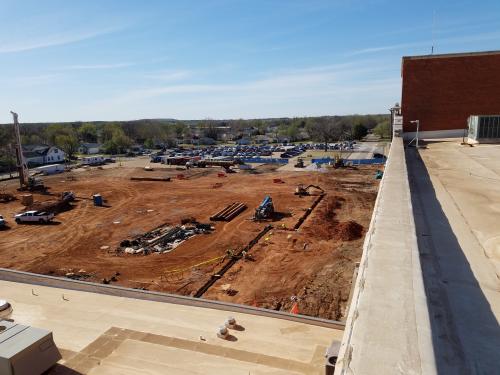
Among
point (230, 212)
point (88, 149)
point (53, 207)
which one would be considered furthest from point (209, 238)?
point (88, 149)

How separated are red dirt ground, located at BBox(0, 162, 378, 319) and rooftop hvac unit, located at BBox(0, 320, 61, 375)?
31.5ft

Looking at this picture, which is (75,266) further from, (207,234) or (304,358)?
(304,358)

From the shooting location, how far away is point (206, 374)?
6594 millimetres

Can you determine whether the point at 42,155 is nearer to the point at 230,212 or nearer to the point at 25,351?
the point at 230,212

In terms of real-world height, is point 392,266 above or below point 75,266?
above

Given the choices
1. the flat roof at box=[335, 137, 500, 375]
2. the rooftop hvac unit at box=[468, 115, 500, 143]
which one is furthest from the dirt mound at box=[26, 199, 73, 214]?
the rooftop hvac unit at box=[468, 115, 500, 143]

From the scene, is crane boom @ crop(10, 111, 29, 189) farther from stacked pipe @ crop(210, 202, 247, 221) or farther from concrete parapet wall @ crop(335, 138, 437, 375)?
concrete parapet wall @ crop(335, 138, 437, 375)

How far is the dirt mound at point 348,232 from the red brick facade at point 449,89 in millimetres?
12795

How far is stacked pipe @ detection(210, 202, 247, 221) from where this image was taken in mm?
28578

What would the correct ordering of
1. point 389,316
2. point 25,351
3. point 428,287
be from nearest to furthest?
1. point 389,316
2. point 25,351
3. point 428,287

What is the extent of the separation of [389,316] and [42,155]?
7810 centimetres

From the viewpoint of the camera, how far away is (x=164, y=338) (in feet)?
25.4

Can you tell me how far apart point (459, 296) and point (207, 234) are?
1939 cm

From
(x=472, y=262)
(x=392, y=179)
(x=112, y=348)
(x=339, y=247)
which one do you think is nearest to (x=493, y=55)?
(x=339, y=247)
